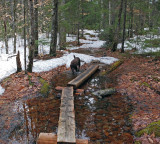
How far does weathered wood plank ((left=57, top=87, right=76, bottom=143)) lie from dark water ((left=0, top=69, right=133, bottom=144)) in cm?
46

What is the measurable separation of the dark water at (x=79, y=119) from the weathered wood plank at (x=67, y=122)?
464 millimetres

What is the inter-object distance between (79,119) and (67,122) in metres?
1.05

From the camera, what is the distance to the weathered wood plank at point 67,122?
13.1ft

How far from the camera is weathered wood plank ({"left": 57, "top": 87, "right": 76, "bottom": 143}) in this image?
13.1 feet

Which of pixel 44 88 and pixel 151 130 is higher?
pixel 44 88

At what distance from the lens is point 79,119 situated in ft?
18.8

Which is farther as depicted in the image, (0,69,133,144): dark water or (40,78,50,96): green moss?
(40,78,50,96): green moss

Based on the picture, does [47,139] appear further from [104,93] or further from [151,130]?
[104,93]

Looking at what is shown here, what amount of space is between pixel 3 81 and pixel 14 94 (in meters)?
2.00

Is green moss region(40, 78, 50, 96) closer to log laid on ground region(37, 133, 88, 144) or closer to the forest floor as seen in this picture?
the forest floor

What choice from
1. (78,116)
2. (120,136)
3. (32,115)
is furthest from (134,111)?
(32,115)

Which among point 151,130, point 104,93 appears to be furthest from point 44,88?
point 151,130

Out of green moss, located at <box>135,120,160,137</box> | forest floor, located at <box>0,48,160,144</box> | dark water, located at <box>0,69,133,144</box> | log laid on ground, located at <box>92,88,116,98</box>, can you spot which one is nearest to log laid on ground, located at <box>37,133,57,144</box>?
dark water, located at <box>0,69,133,144</box>

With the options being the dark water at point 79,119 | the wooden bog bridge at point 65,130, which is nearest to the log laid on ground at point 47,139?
the wooden bog bridge at point 65,130
